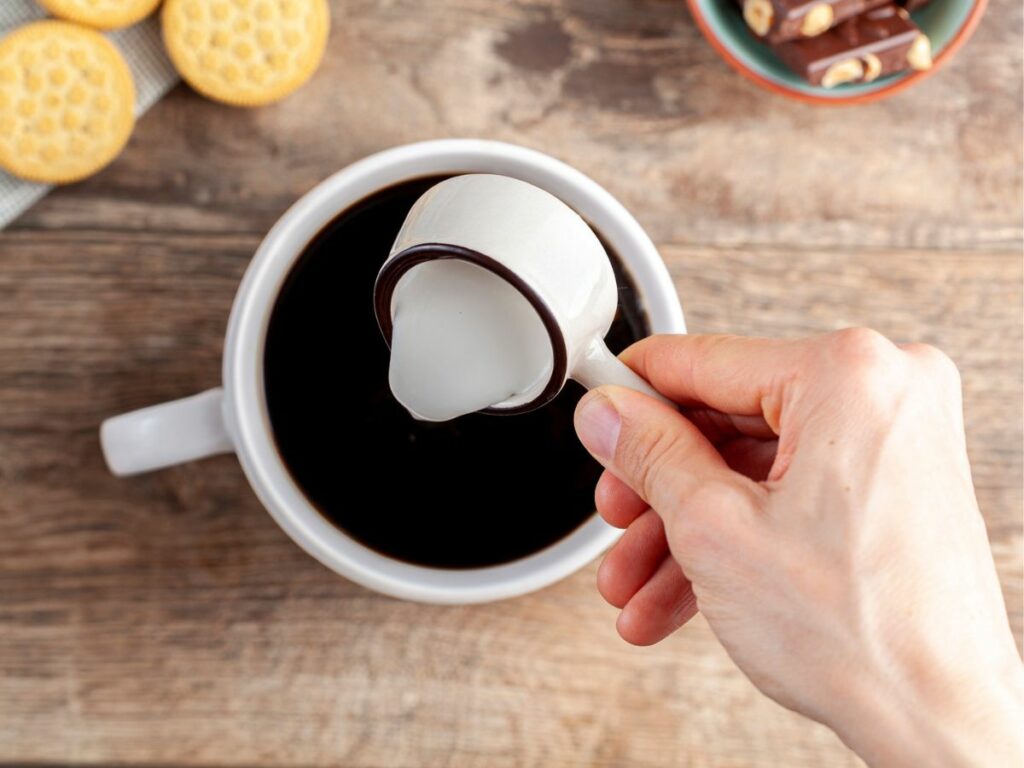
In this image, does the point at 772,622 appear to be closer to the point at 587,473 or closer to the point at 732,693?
the point at 587,473

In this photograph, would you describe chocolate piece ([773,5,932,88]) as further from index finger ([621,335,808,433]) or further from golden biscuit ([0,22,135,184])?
golden biscuit ([0,22,135,184])

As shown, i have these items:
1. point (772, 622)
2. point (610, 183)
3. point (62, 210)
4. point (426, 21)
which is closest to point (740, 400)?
point (772, 622)

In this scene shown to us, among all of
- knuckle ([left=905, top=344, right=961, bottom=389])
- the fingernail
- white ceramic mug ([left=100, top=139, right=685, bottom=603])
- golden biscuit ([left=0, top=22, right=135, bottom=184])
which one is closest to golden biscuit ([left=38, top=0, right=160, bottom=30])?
golden biscuit ([left=0, top=22, right=135, bottom=184])

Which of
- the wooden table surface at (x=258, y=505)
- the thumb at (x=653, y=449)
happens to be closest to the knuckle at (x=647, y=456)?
the thumb at (x=653, y=449)

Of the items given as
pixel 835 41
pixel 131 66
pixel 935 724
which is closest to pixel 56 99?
pixel 131 66

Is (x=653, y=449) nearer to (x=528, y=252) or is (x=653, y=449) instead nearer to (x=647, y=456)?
(x=647, y=456)

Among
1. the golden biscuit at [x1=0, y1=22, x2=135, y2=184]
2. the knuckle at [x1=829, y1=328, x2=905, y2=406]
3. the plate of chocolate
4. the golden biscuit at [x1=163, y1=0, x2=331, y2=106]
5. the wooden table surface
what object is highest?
the plate of chocolate
